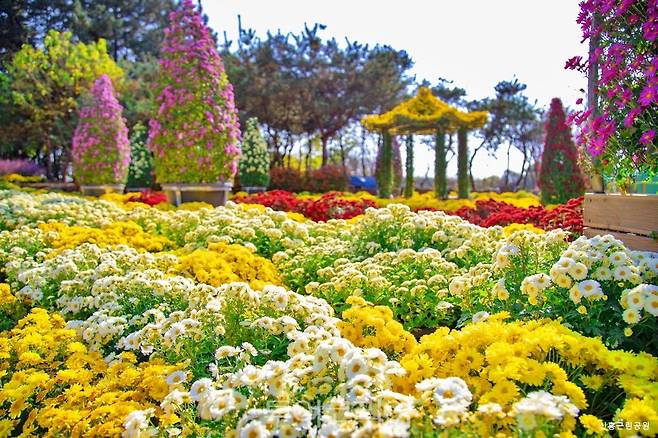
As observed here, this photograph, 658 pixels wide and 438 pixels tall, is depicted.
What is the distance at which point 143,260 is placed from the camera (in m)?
4.25

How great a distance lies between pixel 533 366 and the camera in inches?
78.0

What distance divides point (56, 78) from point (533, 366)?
22871mm

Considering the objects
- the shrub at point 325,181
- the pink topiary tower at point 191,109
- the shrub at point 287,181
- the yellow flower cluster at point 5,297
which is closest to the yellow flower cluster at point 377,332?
the yellow flower cluster at point 5,297

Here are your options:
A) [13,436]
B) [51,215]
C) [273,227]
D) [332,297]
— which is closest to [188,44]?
[51,215]

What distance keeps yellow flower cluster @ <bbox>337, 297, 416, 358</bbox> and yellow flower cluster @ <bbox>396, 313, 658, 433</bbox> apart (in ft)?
0.58

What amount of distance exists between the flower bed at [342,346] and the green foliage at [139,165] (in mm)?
16523

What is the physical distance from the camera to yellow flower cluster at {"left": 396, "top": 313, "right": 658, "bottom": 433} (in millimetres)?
1900

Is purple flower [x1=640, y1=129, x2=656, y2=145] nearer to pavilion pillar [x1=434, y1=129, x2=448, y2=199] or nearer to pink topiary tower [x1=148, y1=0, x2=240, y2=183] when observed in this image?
pink topiary tower [x1=148, y1=0, x2=240, y2=183]

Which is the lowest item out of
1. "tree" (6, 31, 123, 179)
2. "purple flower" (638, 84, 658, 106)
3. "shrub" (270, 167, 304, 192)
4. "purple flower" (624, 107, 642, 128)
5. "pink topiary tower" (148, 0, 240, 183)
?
"shrub" (270, 167, 304, 192)

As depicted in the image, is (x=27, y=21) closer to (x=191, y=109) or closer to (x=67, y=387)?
(x=191, y=109)

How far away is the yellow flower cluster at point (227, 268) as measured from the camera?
13.3 ft

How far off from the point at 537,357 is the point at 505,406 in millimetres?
361

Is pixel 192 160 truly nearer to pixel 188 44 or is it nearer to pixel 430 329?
pixel 188 44

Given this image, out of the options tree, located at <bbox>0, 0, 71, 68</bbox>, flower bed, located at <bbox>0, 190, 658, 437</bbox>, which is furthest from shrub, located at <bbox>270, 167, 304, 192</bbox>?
flower bed, located at <bbox>0, 190, 658, 437</bbox>
